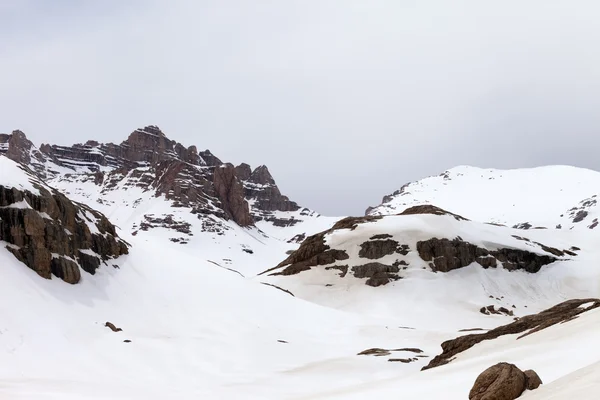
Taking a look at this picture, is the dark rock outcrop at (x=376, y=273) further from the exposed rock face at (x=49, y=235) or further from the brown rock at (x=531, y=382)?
the brown rock at (x=531, y=382)

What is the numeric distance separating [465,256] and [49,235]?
71.9m

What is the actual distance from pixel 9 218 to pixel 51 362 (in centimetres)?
1431

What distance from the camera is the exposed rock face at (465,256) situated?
8694 cm

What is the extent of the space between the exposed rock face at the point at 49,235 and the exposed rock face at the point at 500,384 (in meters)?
33.4

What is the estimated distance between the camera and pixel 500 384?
1045cm

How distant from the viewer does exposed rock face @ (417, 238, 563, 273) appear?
86.9 metres

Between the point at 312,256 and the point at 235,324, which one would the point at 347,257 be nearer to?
the point at 312,256

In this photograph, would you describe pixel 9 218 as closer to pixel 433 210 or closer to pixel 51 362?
pixel 51 362

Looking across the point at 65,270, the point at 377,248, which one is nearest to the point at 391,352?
the point at 65,270

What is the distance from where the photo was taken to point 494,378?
427 inches

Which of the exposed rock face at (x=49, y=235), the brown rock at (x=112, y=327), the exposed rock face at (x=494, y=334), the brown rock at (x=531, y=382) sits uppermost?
the exposed rock face at (x=49, y=235)

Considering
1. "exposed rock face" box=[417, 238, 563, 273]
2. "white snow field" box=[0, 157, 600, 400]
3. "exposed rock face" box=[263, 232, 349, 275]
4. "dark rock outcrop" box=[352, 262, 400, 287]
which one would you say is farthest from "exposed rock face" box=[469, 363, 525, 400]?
"exposed rock face" box=[263, 232, 349, 275]

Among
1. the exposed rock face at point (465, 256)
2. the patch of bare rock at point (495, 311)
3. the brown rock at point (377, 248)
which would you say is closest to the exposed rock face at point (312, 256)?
the brown rock at point (377, 248)

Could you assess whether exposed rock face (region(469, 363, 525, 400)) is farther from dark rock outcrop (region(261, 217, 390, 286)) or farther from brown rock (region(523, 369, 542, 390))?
dark rock outcrop (region(261, 217, 390, 286))
